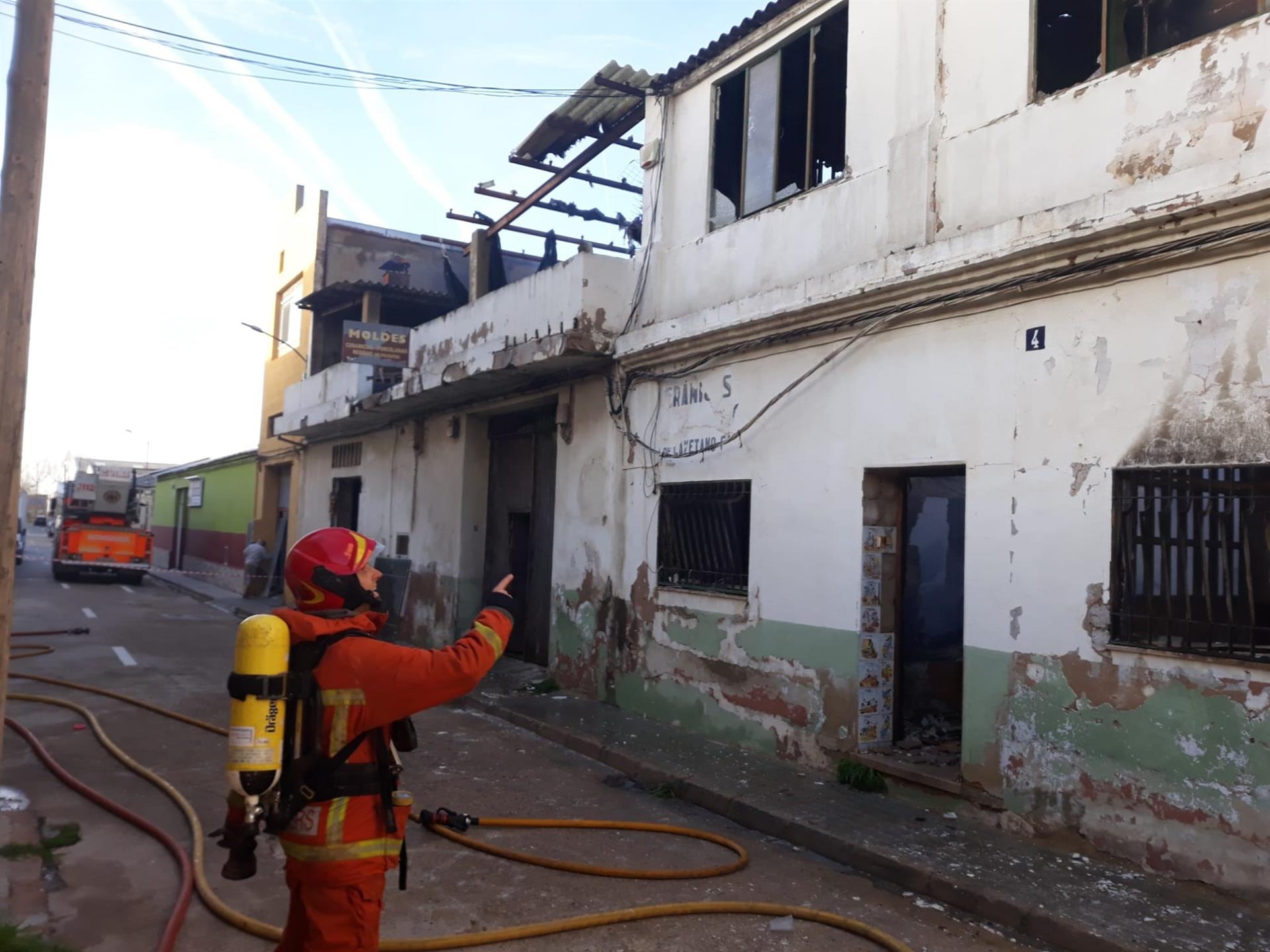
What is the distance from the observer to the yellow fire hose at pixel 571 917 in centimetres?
402

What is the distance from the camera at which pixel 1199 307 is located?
4.98 m

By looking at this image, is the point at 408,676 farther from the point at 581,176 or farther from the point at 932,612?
the point at 581,176

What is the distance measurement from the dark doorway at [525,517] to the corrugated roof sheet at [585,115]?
3212 mm

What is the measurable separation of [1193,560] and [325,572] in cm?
451

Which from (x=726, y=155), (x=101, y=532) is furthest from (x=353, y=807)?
(x=101, y=532)

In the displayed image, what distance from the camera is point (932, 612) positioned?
8.36m

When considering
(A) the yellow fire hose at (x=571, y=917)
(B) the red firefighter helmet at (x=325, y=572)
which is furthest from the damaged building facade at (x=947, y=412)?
(B) the red firefighter helmet at (x=325, y=572)

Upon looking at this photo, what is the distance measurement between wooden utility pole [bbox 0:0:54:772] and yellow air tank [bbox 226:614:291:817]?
1690mm

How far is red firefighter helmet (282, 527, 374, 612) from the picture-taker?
302 centimetres

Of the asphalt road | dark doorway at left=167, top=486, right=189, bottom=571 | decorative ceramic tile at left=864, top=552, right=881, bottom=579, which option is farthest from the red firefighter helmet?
dark doorway at left=167, top=486, right=189, bottom=571

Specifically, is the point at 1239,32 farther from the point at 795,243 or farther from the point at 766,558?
the point at 766,558

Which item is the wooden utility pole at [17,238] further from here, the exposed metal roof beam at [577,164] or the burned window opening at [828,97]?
the exposed metal roof beam at [577,164]

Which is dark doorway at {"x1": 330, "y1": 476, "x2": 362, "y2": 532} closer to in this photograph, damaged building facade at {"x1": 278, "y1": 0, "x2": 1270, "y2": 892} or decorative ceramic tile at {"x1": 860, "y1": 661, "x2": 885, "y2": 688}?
damaged building facade at {"x1": 278, "y1": 0, "x2": 1270, "y2": 892}

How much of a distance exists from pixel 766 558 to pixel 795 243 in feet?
8.56
